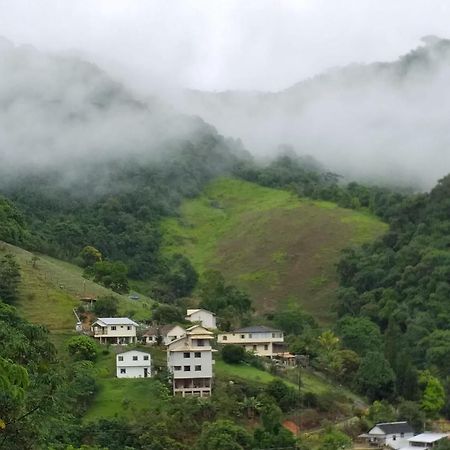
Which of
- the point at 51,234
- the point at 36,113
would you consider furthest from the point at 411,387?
the point at 36,113

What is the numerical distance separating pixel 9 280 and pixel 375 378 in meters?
24.7

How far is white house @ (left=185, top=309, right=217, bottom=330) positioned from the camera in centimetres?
7212

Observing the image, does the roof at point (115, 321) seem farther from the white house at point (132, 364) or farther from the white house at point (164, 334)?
the white house at point (132, 364)

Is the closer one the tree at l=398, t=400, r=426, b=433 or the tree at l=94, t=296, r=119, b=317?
the tree at l=398, t=400, r=426, b=433

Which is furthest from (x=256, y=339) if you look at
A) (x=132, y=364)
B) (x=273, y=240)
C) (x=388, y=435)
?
(x=273, y=240)

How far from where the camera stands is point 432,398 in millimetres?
63531

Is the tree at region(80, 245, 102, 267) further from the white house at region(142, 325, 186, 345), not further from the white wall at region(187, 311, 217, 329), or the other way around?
the white house at region(142, 325, 186, 345)

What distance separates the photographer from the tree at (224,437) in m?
47.3

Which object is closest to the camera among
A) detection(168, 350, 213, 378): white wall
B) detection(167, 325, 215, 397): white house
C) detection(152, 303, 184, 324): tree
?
detection(167, 325, 215, 397): white house

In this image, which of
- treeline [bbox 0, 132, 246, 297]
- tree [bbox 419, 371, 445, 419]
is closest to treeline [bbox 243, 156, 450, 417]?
tree [bbox 419, 371, 445, 419]

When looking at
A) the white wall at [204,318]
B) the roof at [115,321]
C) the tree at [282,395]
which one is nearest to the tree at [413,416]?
the tree at [282,395]

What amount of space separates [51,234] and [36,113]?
41.5 m

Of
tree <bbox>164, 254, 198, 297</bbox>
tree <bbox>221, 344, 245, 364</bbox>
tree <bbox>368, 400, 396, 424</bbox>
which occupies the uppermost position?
tree <bbox>164, 254, 198, 297</bbox>

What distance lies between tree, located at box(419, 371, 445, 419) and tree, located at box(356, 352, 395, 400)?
6.89 feet
